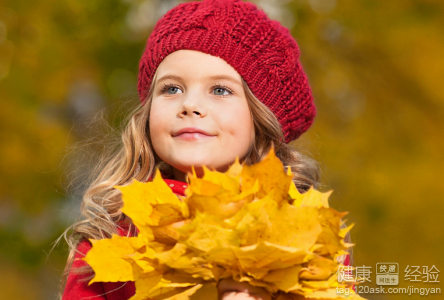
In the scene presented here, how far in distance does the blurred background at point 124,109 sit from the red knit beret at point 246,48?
1664mm

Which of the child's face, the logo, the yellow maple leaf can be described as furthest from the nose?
the logo

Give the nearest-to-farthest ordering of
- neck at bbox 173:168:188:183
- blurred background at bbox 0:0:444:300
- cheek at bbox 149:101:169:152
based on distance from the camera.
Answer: cheek at bbox 149:101:169:152 → neck at bbox 173:168:188:183 → blurred background at bbox 0:0:444:300

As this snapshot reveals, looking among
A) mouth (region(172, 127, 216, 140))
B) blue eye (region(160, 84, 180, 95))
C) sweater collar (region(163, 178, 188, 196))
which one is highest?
blue eye (region(160, 84, 180, 95))

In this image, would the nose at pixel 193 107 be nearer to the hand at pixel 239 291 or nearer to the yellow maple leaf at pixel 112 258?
the yellow maple leaf at pixel 112 258

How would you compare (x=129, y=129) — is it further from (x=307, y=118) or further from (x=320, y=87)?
(x=320, y=87)

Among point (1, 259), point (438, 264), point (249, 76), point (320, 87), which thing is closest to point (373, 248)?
point (438, 264)

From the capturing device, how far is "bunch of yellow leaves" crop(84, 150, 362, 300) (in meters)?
1.57

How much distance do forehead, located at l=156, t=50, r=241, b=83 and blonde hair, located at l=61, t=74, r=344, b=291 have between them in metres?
0.12

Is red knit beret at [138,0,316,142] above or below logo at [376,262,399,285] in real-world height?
above

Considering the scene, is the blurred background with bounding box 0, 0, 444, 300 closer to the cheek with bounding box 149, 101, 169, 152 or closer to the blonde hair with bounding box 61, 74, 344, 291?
the blonde hair with bounding box 61, 74, 344, 291

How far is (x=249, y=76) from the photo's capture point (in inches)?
97.3

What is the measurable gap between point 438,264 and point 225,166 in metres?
2.42

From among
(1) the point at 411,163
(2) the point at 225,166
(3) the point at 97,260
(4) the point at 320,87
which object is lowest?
(3) the point at 97,260

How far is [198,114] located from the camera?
223 cm
